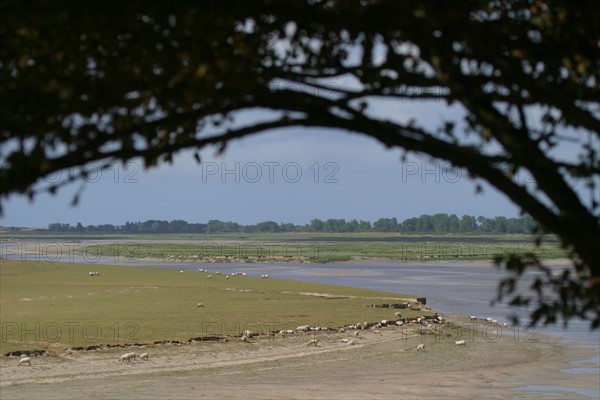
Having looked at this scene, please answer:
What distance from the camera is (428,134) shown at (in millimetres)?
4844

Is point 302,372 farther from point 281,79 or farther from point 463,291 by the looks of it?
point 463,291

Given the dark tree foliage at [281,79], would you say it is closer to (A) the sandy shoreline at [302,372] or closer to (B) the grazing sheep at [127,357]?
(A) the sandy shoreline at [302,372]

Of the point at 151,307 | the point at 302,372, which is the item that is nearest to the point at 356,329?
the point at 302,372

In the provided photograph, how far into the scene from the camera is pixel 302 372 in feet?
70.4

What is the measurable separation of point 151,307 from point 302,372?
11467mm

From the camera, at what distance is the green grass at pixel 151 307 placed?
24922 millimetres

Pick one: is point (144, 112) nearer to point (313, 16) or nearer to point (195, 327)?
point (313, 16)

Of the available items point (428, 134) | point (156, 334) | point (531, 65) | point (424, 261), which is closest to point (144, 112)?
point (428, 134)

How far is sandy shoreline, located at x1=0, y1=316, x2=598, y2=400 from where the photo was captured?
18.7 metres

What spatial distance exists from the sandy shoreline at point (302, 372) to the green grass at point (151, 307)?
194 cm

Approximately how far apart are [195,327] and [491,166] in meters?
22.6

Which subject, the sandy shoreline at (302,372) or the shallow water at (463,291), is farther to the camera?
the shallow water at (463,291)

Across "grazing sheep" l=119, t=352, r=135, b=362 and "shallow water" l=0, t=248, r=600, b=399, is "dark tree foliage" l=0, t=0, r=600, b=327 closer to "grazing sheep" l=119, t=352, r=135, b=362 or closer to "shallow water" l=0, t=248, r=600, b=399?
"shallow water" l=0, t=248, r=600, b=399

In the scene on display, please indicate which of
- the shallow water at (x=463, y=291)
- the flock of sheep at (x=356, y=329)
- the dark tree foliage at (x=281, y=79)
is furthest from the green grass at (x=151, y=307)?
the dark tree foliage at (x=281, y=79)
